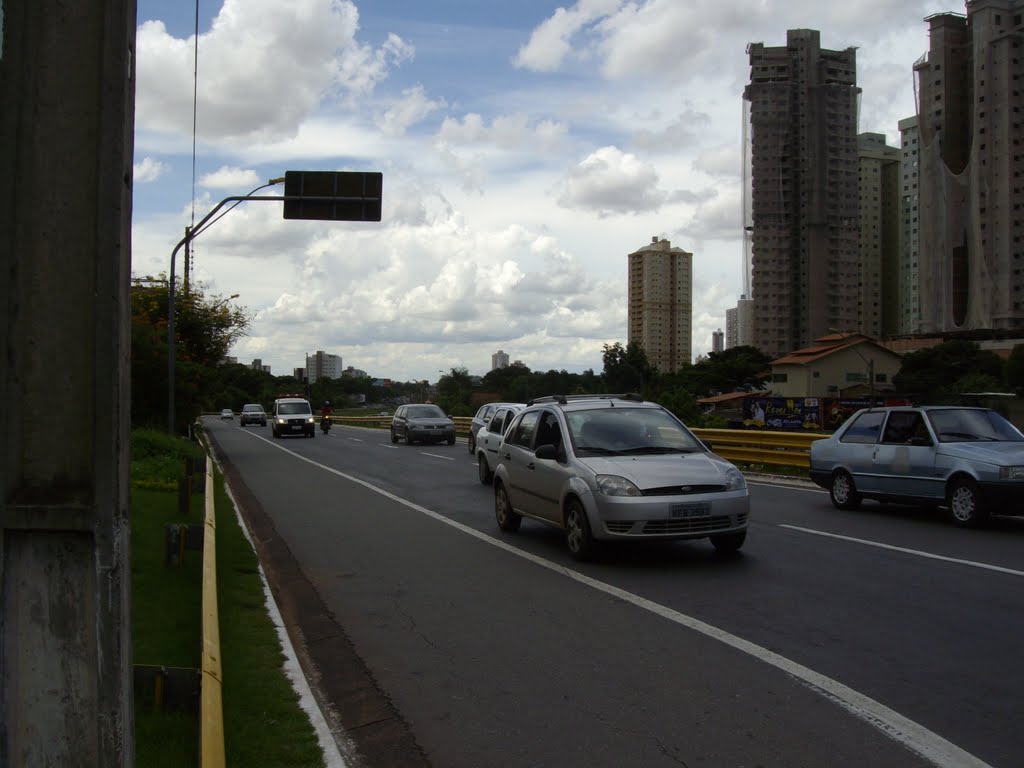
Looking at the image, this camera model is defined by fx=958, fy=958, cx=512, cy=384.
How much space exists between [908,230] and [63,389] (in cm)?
17068

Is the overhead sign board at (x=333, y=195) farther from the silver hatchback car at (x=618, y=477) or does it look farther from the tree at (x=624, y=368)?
the tree at (x=624, y=368)

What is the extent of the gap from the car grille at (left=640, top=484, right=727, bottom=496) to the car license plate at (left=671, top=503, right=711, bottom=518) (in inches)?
5.5

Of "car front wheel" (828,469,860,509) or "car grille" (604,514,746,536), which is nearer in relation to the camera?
"car grille" (604,514,746,536)

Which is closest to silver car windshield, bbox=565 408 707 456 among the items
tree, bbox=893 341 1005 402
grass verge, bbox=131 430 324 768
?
grass verge, bbox=131 430 324 768

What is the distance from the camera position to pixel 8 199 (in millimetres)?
3363

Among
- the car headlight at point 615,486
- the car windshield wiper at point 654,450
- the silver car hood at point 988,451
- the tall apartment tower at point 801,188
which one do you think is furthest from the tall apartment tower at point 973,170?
the car headlight at point 615,486

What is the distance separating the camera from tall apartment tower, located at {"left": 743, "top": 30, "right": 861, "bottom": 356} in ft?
432

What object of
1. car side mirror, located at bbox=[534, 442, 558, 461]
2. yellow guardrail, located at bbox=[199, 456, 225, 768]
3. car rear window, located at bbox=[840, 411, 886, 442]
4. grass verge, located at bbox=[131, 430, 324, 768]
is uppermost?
car rear window, located at bbox=[840, 411, 886, 442]

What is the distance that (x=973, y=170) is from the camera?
11925 centimetres

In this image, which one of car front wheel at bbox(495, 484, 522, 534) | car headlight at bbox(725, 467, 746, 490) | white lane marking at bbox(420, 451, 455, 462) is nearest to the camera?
car headlight at bbox(725, 467, 746, 490)

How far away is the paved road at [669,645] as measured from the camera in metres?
4.79

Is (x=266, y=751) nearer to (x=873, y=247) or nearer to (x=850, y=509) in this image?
(x=850, y=509)

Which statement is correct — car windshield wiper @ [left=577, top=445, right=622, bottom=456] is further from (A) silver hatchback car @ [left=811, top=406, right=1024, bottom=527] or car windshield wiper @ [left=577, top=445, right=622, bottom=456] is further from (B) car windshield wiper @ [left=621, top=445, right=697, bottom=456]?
(A) silver hatchback car @ [left=811, top=406, right=1024, bottom=527]

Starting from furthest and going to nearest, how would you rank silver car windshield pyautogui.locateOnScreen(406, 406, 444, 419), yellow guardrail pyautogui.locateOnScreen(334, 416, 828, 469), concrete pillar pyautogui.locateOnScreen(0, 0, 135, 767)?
silver car windshield pyautogui.locateOnScreen(406, 406, 444, 419) < yellow guardrail pyautogui.locateOnScreen(334, 416, 828, 469) < concrete pillar pyautogui.locateOnScreen(0, 0, 135, 767)
